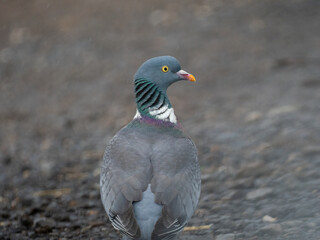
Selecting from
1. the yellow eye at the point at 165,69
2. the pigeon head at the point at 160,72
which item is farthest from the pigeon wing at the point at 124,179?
the yellow eye at the point at 165,69

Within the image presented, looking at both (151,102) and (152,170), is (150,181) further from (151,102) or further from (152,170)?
(151,102)

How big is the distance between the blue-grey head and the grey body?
0.52ft

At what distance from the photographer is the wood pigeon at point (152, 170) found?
14.0 feet

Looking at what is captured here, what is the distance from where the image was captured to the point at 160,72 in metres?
5.24

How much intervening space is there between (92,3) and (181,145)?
825cm

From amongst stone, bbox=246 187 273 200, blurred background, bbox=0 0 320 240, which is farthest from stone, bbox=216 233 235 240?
stone, bbox=246 187 273 200

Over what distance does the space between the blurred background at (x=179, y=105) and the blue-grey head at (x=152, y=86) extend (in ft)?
3.74

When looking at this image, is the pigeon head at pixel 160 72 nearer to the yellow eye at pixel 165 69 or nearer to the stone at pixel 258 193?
the yellow eye at pixel 165 69

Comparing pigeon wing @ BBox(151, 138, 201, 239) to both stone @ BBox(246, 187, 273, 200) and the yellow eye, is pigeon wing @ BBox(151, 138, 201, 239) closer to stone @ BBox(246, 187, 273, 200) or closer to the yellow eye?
the yellow eye

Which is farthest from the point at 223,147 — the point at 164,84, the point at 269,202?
the point at 164,84

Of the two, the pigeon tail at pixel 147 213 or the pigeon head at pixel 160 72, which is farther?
the pigeon head at pixel 160 72

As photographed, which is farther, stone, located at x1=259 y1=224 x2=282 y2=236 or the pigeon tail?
stone, located at x1=259 y1=224 x2=282 y2=236

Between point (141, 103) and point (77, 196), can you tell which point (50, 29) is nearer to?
point (77, 196)

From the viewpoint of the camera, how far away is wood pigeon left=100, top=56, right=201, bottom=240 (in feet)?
14.0
